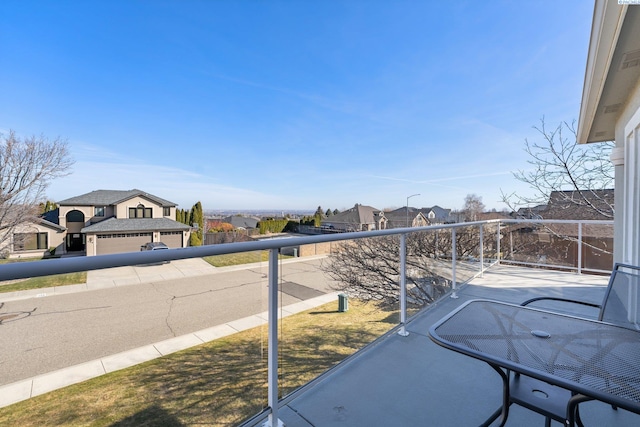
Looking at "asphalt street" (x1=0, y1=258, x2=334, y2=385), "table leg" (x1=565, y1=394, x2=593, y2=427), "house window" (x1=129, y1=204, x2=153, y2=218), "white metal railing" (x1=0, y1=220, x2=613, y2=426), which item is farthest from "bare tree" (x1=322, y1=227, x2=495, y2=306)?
"house window" (x1=129, y1=204, x2=153, y2=218)

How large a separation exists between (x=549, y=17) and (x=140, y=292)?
11.0 meters

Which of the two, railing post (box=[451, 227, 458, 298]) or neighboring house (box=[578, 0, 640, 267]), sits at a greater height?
neighboring house (box=[578, 0, 640, 267])

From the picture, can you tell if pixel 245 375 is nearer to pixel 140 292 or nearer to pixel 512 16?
pixel 140 292

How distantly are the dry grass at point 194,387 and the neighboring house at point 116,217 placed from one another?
76.7ft

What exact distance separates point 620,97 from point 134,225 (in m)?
27.6

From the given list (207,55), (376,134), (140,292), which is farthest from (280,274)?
(376,134)

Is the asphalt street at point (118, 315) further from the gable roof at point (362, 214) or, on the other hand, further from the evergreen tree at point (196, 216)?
the evergreen tree at point (196, 216)

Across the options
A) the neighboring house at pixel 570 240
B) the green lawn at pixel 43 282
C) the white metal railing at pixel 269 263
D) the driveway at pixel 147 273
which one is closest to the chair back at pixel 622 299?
the white metal railing at pixel 269 263

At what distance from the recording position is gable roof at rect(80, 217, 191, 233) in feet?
75.3

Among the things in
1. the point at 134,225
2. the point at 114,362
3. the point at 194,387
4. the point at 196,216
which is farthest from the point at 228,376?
the point at 196,216

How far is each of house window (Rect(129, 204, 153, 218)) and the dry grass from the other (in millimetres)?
29237

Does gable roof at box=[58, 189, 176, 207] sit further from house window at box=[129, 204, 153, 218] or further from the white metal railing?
the white metal railing

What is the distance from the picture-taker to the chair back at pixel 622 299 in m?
2.03

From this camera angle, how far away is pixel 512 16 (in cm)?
822
